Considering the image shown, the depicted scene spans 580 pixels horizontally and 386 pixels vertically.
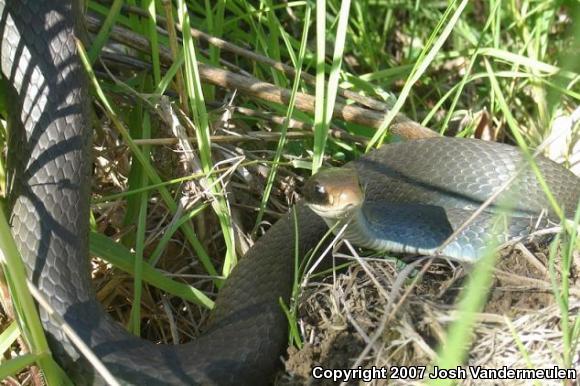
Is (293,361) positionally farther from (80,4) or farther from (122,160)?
(80,4)

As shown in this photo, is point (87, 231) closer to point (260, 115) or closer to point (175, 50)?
point (175, 50)

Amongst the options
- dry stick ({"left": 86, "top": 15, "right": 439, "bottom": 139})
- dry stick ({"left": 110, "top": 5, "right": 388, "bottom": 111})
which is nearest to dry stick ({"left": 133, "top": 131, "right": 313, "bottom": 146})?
dry stick ({"left": 86, "top": 15, "right": 439, "bottom": 139})

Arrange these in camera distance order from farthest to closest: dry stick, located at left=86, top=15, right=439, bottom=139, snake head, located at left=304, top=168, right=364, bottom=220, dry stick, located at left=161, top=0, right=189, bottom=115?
dry stick, located at left=86, top=15, right=439, bottom=139
dry stick, located at left=161, top=0, right=189, bottom=115
snake head, located at left=304, top=168, right=364, bottom=220

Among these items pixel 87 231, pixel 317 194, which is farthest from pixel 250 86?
pixel 87 231

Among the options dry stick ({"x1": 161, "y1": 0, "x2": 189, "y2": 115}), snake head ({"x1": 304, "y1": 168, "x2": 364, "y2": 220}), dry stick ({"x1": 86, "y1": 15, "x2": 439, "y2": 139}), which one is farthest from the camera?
dry stick ({"x1": 86, "y1": 15, "x2": 439, "y2": 139})

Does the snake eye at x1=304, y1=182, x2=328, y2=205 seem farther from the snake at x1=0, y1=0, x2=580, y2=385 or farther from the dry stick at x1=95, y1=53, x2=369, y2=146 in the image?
the dry stick at x1=95, y1=53, x2=369, y2=146

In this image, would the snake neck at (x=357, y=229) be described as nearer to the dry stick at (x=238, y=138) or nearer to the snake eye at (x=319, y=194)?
the snake eye at (x=319, y=194)

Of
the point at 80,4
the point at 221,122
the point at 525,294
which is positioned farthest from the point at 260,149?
the point at 525,294

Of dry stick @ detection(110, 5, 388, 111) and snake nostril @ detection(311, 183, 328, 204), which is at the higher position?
dry stick @ detection(110, 5, 388, 111)
